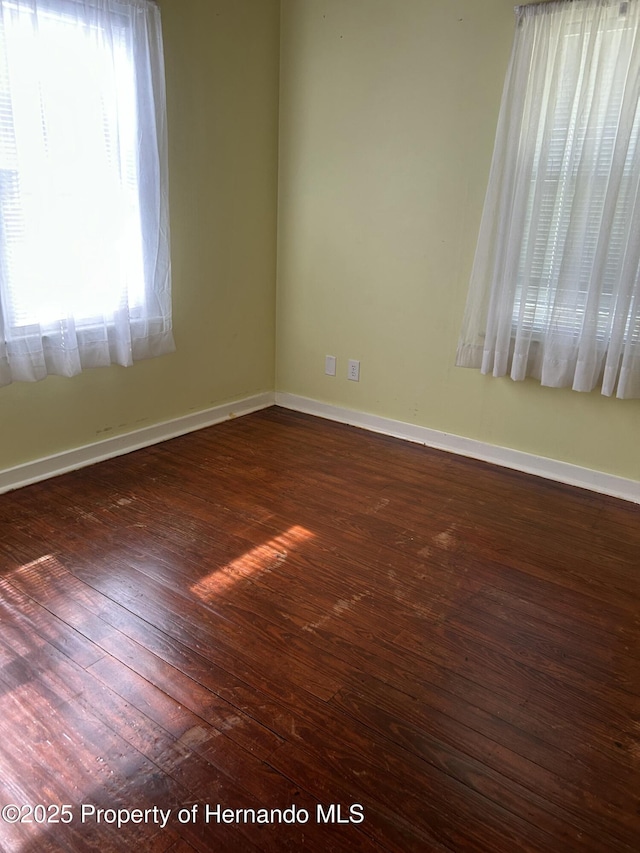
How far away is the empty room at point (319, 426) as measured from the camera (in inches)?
57.0

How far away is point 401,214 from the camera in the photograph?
10.6 ft

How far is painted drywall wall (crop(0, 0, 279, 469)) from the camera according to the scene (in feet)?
9.37

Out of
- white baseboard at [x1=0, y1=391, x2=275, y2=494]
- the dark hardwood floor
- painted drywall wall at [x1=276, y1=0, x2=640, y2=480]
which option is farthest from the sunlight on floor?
painted drywall wall at [x1=276, y1=0, x2=640, y2=480]

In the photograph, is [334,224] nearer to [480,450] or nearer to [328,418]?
[328,418]

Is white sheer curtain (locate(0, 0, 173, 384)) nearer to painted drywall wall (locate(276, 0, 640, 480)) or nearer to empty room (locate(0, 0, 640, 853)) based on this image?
empty room (locate(0, 0, 640, 853))

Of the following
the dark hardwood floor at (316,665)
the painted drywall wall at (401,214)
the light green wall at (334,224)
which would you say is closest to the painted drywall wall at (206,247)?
the light green wall at (334,224)

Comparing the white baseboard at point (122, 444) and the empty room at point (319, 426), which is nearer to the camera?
the empty room at point (319, 426)

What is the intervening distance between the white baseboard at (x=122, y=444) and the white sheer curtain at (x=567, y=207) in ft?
5.08

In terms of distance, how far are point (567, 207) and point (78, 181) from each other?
6.72ft

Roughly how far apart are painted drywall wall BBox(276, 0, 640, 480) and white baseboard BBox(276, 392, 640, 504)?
0.04 m

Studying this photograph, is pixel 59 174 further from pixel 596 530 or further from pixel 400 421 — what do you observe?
pixel 596 530

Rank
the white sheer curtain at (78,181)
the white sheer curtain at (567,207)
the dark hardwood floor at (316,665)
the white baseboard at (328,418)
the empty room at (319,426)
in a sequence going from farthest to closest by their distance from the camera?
the white baseboard at (328,418)
the white sheer curtain at (567,207)
the white sheer curtain at (78,181)
the empty room at (319,426)
the dark hardwood floor at (316,665)

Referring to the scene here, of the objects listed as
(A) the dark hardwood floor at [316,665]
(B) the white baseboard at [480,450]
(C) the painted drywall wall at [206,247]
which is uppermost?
(C) the painted drywall wall at [206,247]

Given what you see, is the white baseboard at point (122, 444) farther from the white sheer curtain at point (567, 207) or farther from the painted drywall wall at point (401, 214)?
the white sheer curtain at point (567, 207)
